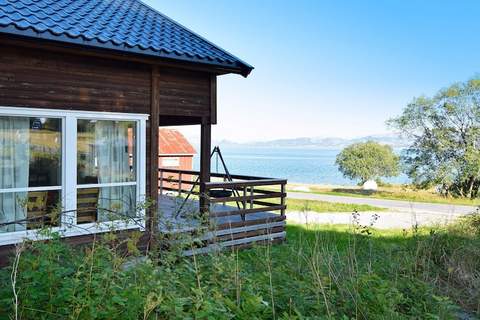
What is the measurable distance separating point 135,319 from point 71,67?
4193mm

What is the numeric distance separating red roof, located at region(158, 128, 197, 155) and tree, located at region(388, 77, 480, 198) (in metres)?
12.1

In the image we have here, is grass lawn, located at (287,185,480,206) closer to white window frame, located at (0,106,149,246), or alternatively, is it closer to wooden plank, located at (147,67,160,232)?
wooden plank, located at (147,67,160,232)

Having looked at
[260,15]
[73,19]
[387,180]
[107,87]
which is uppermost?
[260,15]

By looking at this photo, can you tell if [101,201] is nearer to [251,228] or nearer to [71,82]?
[71,82]

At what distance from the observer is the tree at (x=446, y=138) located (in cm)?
2153

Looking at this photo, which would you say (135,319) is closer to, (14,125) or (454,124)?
(14,125)

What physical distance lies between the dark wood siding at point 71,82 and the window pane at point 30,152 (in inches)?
10.0

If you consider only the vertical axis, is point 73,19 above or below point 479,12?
below

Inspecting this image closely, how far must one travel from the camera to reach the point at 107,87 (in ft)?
19.9

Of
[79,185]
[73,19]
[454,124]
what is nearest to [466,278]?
[79,185]

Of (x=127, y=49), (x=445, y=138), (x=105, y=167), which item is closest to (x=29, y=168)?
(x=105, y=167)

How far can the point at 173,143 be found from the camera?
26.3 metres

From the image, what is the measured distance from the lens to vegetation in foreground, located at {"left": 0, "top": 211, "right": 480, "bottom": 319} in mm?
2570

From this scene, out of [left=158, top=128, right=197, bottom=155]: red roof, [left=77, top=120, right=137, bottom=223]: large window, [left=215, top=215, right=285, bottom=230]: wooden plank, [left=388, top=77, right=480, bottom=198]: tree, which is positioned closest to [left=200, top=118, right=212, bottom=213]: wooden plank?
[left=215, top=215, right=285, bottom=230]: wooden plank
